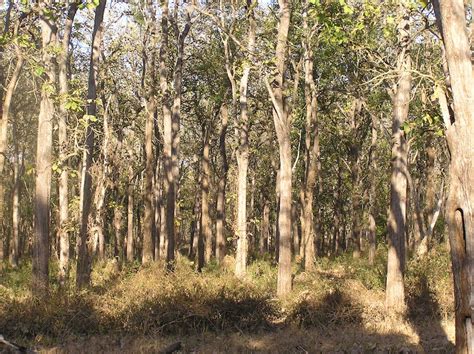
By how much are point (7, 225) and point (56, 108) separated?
120 ft

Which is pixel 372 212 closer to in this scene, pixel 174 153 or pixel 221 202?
pixel 221 202

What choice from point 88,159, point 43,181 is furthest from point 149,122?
point 43,181

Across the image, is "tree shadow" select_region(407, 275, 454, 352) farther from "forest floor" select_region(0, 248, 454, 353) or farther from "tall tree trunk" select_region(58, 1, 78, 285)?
"tall tree trunk" select_region(58, 1, 78, 285)

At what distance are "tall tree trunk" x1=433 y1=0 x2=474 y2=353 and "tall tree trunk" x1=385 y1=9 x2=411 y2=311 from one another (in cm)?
752

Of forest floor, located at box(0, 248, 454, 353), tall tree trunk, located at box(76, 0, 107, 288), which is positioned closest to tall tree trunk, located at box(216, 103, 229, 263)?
tall tree trunk, located at box(76, 0, 107, 288)

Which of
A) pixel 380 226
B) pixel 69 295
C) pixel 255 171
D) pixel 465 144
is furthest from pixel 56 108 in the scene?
pixel 380 226

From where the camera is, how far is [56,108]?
44.8 feet

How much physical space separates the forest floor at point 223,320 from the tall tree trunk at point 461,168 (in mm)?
3761

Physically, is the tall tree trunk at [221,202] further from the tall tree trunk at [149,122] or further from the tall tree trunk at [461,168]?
the tall tree trunk at [461,168]

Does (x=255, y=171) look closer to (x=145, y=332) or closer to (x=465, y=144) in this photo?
(x=145, y=332)

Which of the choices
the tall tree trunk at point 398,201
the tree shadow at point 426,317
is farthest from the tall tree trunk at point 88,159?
the tree shadow at point 426,317

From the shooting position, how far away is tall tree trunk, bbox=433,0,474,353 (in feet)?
19.1

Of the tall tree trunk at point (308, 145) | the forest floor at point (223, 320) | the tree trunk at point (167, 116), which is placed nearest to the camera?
the forest floor at point (223, 320)

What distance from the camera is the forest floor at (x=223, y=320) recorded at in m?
9.93
